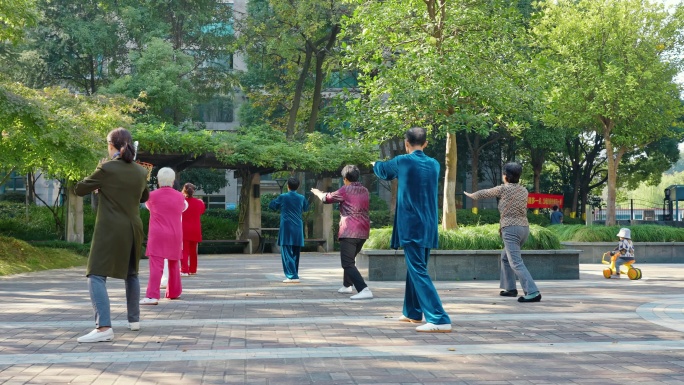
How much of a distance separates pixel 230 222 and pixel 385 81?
54.0 ft

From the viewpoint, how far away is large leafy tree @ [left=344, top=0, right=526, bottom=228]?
1504 cm

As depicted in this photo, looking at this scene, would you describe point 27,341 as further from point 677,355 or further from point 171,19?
point 171,19

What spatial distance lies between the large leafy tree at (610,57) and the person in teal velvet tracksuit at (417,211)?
743 inches

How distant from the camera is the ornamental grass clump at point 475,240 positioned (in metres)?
14.7

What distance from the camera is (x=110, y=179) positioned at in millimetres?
7281

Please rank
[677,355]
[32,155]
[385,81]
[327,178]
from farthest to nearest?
[327,178] → [32,155] → [385,81] → [677,355]

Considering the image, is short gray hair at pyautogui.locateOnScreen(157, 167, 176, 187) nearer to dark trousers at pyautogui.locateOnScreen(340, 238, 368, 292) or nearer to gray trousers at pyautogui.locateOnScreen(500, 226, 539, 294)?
dark trousers at pyautogui.locateOnScreen(340, 238, 368, 292)

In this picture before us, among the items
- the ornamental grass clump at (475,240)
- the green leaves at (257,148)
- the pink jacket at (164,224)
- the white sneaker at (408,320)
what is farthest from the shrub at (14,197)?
the white sneaker at (408,320)

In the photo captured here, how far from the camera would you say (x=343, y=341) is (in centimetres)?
704

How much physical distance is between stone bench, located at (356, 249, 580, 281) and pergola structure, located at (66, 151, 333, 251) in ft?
41.2

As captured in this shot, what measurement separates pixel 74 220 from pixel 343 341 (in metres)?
19.5

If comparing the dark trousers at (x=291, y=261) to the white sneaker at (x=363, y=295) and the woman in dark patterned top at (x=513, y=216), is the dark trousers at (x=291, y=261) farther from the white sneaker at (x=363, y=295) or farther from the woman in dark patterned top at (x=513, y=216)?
the woman in dark patterned top at (x=513, y=216)

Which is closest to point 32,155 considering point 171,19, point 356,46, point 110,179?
point 356,46

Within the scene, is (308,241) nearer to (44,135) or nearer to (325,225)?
(325,225)
